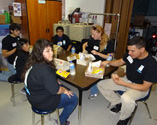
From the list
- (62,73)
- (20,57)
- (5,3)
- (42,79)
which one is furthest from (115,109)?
(5,3)

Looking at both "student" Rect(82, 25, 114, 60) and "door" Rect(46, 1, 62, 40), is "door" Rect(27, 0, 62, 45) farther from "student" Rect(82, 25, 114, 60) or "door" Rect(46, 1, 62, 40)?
"student" Rect(82, 25, 114, 60)

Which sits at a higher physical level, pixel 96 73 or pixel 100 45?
pixel 100 45

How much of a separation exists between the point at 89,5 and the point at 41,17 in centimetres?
146

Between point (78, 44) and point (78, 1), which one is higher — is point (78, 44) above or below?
below

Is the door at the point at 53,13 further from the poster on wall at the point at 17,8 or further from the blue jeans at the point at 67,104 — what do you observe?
the blue jeans at the point at 67,104

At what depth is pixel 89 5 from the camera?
3.73 metres

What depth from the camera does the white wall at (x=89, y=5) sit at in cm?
359

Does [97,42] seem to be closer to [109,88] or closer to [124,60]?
[124,60]

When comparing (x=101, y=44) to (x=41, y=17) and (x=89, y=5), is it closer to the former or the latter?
(x=89, y=5)

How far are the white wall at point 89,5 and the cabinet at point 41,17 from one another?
389 mm

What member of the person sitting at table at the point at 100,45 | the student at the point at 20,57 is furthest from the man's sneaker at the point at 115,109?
the student at the point at 20,57

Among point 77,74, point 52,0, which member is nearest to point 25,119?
point 77,74

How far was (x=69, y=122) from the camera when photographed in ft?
5.80

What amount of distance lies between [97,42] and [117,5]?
1917mm
